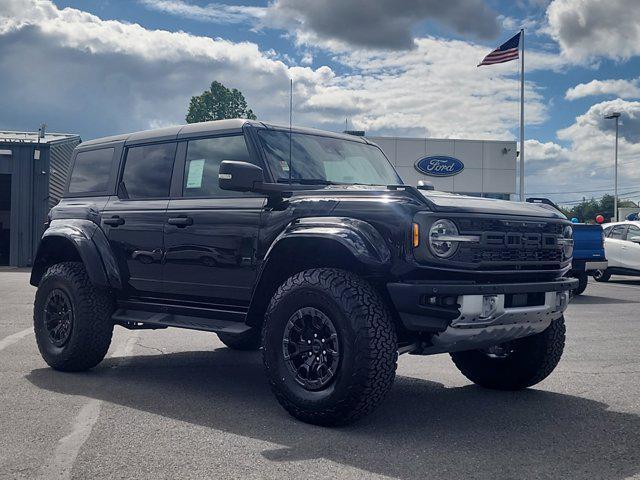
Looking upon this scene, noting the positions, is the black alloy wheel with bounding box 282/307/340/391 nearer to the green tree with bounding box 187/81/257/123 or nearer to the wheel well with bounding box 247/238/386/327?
the wheel well with bounding box 247/238/386/327

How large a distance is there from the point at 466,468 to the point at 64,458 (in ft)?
6.94

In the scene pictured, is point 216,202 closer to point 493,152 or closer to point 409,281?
point 409,281

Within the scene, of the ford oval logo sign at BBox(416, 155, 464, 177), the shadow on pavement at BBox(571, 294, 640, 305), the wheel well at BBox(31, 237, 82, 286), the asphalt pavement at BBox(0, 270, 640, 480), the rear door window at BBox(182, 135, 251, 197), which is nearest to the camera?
the asphalt pavement at BBox(0, 270, 640, 480)

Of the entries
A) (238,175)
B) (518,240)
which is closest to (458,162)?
(518,240)

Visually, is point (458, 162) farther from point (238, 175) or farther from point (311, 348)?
point (311, 348)

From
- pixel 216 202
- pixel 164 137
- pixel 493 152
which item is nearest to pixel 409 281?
pixel 216 202

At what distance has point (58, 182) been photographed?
30.9 meters

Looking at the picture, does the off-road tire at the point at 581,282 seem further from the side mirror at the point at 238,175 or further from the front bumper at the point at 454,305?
the side mirror at the point at 238,175

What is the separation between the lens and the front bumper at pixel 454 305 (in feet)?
14.6

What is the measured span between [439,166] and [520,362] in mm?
34457

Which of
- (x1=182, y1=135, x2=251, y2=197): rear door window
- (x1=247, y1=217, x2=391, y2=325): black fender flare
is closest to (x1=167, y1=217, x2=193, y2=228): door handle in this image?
(x1=182, y1=135, x2=251, y2=197): rear door window

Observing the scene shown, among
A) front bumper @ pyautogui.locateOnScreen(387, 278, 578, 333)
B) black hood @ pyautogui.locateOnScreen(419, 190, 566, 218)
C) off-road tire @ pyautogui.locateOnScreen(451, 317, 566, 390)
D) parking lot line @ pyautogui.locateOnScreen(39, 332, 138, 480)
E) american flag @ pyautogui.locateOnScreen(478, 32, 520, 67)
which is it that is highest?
american flag @ pyautogui.locateOnScreen(478, 32, 520, 67)

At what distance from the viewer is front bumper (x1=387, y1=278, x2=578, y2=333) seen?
4.44 metres

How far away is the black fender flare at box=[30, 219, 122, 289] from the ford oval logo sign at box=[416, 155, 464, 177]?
33619 millimetres
